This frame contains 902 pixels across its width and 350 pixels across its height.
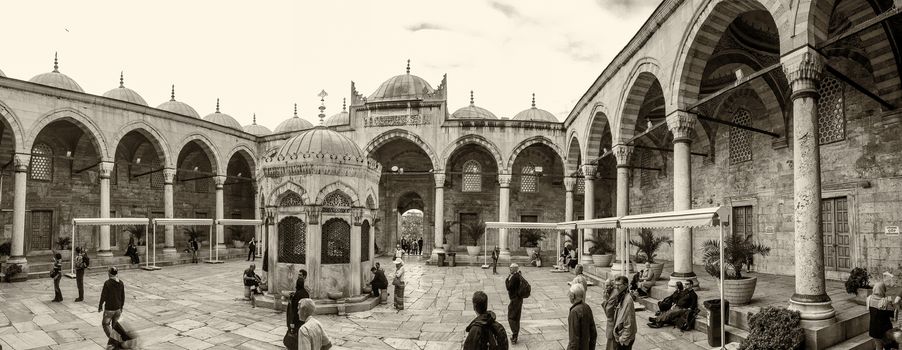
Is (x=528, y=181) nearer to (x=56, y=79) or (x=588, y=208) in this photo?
(x=588, y=208)

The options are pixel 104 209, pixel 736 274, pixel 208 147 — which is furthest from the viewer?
pixel 208 147

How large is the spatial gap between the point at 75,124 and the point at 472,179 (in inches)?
595

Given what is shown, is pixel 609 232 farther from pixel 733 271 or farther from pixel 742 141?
pixel 733 271

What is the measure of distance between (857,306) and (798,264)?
6.01 ft

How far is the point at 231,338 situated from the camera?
297 inches

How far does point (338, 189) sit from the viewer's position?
31.6 feet

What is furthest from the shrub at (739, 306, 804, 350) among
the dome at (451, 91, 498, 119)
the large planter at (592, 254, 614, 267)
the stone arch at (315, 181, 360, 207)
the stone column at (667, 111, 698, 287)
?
the dome at (451, 91, 498, 119)

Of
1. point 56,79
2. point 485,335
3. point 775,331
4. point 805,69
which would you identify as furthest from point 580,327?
point 56,79

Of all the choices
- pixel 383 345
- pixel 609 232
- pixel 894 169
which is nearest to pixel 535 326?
pixel 383 345

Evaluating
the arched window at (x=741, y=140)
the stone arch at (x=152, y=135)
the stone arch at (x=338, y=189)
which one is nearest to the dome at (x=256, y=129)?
the stone arch at (x=152, y=135)

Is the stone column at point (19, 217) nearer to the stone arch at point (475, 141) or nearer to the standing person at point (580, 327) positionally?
the stone arch at point (475, 141)

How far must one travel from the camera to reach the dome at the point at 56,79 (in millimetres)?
22531

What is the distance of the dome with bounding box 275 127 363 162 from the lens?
980 centimetres

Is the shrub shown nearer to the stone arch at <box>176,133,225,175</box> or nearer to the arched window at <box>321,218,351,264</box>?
the arched window at <box>321,218,351,264</box>
